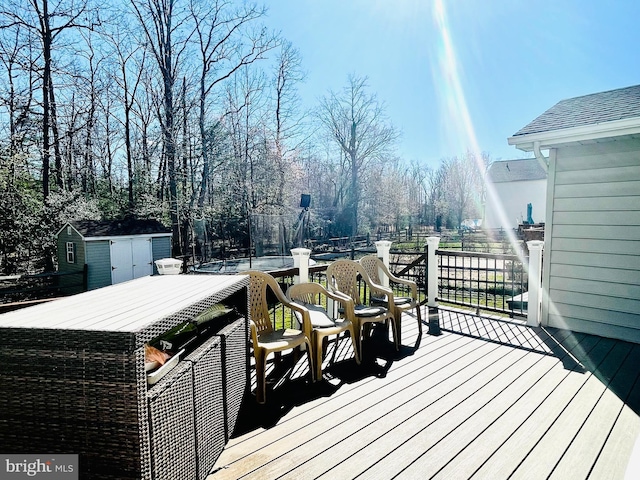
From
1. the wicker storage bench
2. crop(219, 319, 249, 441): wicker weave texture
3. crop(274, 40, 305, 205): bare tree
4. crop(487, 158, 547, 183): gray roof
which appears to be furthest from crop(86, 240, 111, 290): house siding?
crop(487, 158, 547, 183): gray roof

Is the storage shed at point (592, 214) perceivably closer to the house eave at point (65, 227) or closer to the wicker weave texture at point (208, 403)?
the wicker weave texture at point (208, 403)

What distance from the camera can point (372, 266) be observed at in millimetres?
4348

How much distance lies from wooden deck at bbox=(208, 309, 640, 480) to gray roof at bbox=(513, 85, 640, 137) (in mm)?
2372

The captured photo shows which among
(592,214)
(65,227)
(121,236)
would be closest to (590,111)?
(592,214)

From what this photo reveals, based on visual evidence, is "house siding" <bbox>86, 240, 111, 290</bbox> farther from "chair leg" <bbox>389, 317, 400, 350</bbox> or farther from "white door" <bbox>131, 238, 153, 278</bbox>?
"chair leg" <bbox>389, 317, 400, 350</bbox>

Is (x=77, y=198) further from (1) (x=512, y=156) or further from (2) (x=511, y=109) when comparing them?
(1) (x=512, y=156)

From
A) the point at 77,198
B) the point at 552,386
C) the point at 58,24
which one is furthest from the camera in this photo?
the point at 77,198

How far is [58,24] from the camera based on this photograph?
12.0 meters

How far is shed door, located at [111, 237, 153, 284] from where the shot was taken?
11.6m

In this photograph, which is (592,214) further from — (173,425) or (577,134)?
(173,425)

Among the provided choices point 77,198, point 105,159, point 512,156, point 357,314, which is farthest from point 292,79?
point 512,156

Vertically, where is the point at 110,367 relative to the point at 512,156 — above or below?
below

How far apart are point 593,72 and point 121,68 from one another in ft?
55.1

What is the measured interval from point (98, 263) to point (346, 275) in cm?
1053
